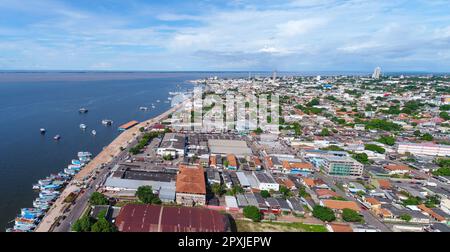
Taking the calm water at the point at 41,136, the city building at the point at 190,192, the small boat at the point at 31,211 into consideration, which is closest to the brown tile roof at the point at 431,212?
the city building at the point at 190,192

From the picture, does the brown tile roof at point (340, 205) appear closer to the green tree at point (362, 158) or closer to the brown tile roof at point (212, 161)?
the brown tile roof at point (212, 161)

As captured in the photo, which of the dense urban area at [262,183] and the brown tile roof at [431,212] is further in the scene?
the brown tile roof at [431,212]

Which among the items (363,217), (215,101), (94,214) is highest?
(215,101)

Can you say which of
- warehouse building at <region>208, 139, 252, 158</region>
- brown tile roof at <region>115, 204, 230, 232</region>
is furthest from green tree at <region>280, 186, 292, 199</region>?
warehouse building at <region>208, 139, 252, 158</region>

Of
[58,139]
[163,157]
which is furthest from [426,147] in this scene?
[58,139]
